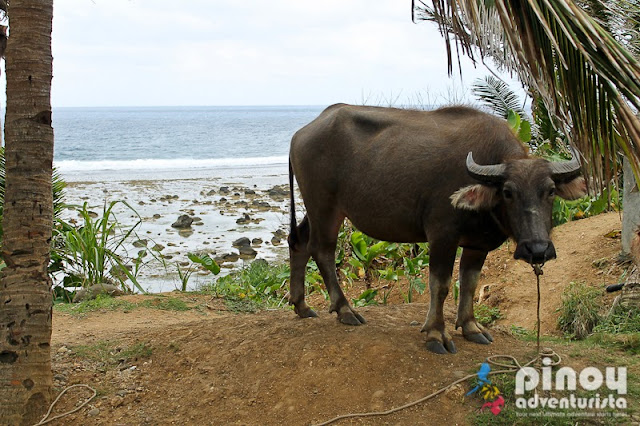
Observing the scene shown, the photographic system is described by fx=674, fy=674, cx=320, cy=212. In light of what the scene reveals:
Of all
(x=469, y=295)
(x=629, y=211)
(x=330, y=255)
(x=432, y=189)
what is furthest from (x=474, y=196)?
(x=629, y=211)

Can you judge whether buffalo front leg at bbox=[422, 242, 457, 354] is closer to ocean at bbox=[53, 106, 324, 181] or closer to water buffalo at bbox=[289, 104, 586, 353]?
water buffalo at bbox=[289, 104, 586, 353]

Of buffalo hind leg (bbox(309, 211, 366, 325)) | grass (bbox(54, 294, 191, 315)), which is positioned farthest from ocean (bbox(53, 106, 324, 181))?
buffalo hind leg (bbox(309, 211, 366, 325))

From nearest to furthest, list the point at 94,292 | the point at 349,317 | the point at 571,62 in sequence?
the point at 571,62 → the point at 349,317 → the point at 94,292

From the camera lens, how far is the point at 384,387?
445 centimetres

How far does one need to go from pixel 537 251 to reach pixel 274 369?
201cm

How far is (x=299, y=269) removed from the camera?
595 centimetres

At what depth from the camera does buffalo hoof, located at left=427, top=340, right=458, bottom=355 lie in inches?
190

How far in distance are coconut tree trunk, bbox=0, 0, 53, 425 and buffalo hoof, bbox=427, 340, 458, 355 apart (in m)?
2.63

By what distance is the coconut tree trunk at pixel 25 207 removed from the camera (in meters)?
4.28

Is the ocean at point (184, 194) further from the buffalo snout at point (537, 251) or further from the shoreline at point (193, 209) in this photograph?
the buffalo snout at point (537, 251)

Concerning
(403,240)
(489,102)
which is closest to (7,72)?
(403,240)

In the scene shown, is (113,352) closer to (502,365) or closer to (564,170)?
(502,365)

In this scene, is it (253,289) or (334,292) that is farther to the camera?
(253,289)

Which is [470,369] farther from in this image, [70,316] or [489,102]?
[489,102]
